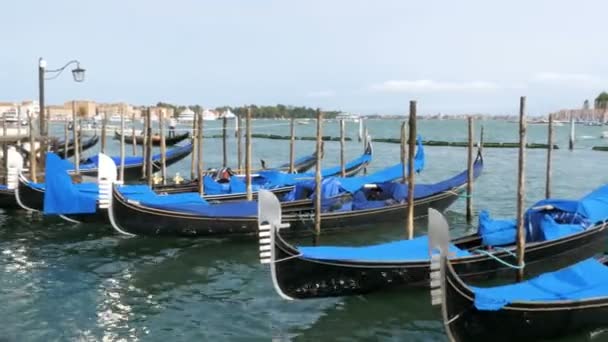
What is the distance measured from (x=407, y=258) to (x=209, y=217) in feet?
10.5

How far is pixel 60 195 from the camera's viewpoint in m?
8.31

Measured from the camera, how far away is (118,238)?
29.6ft

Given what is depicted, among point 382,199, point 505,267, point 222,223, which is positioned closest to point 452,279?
point 505,267

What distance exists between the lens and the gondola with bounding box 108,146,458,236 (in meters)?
7.88

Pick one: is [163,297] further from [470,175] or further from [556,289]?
[470,175]

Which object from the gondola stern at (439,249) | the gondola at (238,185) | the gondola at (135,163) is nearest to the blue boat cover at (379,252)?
the gondola stern at (439,249)

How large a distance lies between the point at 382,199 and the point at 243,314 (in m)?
4.45

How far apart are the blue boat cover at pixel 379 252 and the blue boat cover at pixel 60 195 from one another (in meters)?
3.82

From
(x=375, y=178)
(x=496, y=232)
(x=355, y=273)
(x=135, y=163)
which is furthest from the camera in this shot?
(x=135, y=163)

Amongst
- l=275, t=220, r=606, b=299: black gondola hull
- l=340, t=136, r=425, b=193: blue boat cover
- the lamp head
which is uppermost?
the lamp head

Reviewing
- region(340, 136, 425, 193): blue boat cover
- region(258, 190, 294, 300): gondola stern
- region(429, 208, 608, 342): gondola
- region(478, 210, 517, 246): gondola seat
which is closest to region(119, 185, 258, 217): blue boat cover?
region(340, 136, 425, 193): blue boat cover

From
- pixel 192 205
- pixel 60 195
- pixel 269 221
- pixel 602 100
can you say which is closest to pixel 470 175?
pixel 192 205

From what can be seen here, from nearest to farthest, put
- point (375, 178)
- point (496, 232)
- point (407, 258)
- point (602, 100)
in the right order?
point (407, 258)
point (496, 232)
point (375, 178)
point (602, 100)

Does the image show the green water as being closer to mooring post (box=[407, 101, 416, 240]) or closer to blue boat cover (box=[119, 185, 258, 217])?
blue boat cover (box=[119, 185, 258, 217])
